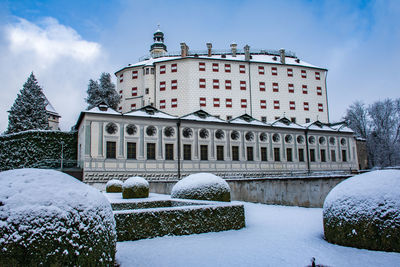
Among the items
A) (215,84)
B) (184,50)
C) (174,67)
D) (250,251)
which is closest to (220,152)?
(215,84)

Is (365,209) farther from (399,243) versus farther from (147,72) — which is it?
(147,72)

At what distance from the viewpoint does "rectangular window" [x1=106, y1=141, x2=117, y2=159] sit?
28391 millimetres

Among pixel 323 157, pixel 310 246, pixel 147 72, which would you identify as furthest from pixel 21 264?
pixel 147 72

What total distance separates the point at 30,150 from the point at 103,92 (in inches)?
653

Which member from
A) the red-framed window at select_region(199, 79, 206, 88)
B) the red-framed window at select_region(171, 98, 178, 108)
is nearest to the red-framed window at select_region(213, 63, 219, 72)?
the red-framed window at select_region(199, 79, 206, 88)

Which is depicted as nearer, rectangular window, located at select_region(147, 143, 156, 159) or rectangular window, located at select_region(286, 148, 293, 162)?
rectangular window, located at select_region(147, 143, 156, 159)

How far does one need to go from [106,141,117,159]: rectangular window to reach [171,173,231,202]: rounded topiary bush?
60.0ft

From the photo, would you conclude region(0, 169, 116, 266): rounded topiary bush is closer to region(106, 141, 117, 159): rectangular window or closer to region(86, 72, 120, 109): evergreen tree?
region(106, 141, 117, 159): rectangular window

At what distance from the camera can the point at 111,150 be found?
28.6m

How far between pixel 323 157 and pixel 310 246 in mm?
34859

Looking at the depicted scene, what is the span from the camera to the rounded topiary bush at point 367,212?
18.8 ft

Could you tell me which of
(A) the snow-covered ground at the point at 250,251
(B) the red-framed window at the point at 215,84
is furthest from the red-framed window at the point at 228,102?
(A) the snow-covered ground at the point at 250,251

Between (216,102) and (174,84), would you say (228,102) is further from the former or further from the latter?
(174,84)

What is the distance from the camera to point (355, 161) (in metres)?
40.5
